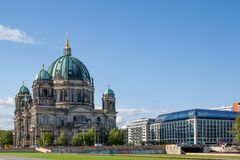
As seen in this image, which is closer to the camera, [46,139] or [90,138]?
[46,139]

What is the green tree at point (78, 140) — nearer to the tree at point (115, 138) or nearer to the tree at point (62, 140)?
the tree at point (62, 140)

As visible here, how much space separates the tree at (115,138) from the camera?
190 metres

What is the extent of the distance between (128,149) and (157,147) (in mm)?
7840

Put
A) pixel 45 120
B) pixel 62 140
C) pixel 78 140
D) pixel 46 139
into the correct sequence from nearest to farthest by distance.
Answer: pixel 46 139 → pixel 78 140 → pixel 62 140 → pixel 45 120

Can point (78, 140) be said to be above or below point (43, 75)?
below

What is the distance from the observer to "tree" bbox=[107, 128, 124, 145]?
190 m

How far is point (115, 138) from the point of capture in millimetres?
190375

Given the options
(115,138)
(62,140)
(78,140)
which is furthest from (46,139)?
(115,138)

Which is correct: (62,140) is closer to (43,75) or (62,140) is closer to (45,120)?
(45,120)

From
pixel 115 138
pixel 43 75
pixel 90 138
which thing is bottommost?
pixel 115 138

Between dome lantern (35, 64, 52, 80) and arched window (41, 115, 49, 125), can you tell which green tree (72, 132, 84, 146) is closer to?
arched window (41, 115, 49, 125)

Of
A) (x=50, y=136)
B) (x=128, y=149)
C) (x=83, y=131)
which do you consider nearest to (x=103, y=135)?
(x=83, y=131)

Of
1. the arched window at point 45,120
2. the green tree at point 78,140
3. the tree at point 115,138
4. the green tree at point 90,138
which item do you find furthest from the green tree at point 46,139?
the tree at point 115,138

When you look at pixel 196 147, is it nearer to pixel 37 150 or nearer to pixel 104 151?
pixel 104 151
